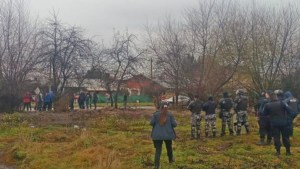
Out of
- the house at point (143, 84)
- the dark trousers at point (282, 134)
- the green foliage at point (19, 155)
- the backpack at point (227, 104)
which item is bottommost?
the green foliage at point (19, 155)

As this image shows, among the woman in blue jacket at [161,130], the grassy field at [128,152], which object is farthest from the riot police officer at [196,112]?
the woman in blue jacket at [161,130]

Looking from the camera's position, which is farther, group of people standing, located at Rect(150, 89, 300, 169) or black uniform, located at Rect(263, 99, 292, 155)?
black uniform, located at Rect(263, 99, 292, 155)

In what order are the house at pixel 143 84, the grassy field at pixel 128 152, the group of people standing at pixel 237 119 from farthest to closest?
the house at pixel 143 84, the grassy field at pixel 128 152, the group of people standing at pixel 237 119

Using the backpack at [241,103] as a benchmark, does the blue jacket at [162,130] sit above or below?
below

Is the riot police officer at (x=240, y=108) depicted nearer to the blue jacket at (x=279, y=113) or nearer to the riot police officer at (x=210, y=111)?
the riot police officer at (x=210, y=111)


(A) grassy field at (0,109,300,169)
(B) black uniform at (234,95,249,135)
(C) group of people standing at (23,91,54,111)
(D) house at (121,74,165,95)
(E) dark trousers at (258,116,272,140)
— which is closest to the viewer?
(A) grassy field at (0,109,300,169)

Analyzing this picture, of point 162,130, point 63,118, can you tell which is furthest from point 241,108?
point 63,118

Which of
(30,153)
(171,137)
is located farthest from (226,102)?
(30,153)

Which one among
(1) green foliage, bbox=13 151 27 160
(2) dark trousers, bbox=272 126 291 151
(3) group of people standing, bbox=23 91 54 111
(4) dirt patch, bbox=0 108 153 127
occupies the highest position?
(3) group of people standing, bbox=23 91 54 111

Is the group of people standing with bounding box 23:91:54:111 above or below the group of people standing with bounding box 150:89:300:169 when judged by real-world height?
above

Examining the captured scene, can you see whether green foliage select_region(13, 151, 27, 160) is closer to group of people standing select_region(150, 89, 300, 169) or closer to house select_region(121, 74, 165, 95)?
group of people standing select_region(150, 89, 300, 169)

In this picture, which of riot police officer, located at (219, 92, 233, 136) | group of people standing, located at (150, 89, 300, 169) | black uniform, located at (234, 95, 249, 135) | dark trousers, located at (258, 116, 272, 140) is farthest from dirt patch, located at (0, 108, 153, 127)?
dark trousers, located at (258, 116, 272, 140)

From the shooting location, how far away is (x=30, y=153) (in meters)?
14.5

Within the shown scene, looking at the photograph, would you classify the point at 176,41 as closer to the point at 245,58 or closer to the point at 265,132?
the point at 245,58
